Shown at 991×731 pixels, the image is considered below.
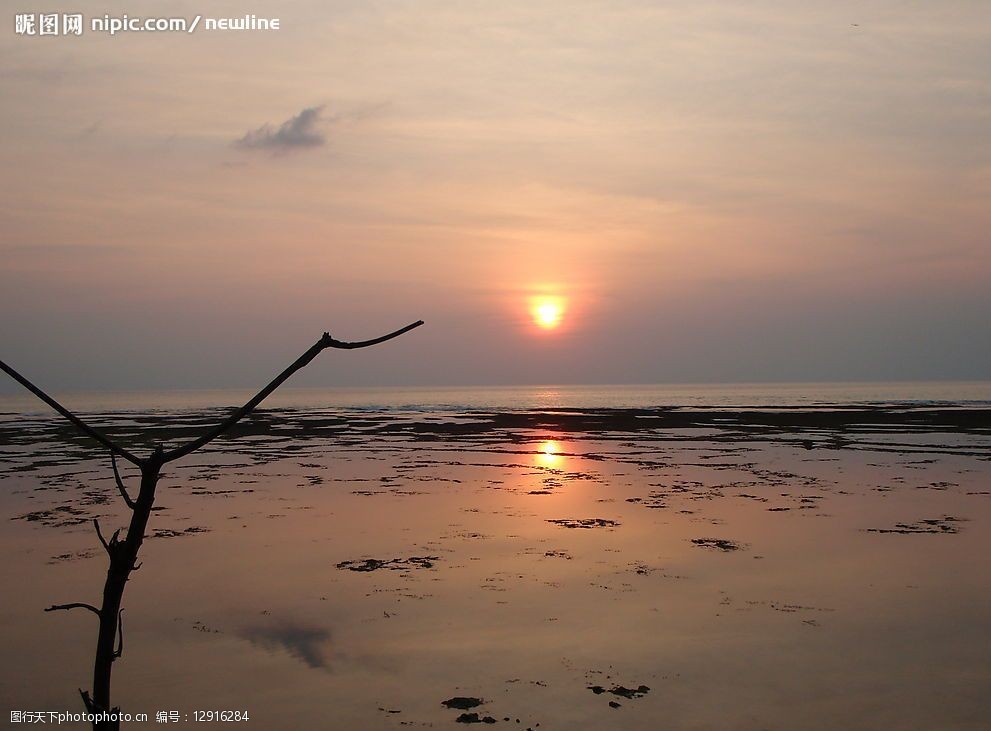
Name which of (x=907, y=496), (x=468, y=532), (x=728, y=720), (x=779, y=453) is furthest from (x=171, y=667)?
(x=779, y=453)

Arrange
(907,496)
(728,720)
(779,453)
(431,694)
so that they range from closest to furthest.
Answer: (728,720), (431,694), (907,496), (779,453)

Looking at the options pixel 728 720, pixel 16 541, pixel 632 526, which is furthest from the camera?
pixel 632 526

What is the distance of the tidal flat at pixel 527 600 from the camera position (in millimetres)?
9312

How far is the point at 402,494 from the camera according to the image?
24.8m

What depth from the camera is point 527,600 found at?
13008 mm

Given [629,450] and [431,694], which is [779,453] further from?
[431,694]

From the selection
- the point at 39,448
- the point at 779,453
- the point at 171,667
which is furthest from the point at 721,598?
the point at 39,448

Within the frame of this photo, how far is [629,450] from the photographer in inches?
1604

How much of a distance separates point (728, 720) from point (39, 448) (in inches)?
1691

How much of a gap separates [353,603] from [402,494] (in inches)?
465

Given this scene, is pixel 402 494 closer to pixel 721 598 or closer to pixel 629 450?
pixel 721 598

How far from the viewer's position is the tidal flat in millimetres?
9312

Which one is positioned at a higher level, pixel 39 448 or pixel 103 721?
pixel 103 721

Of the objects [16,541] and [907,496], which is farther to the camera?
[907,496]
